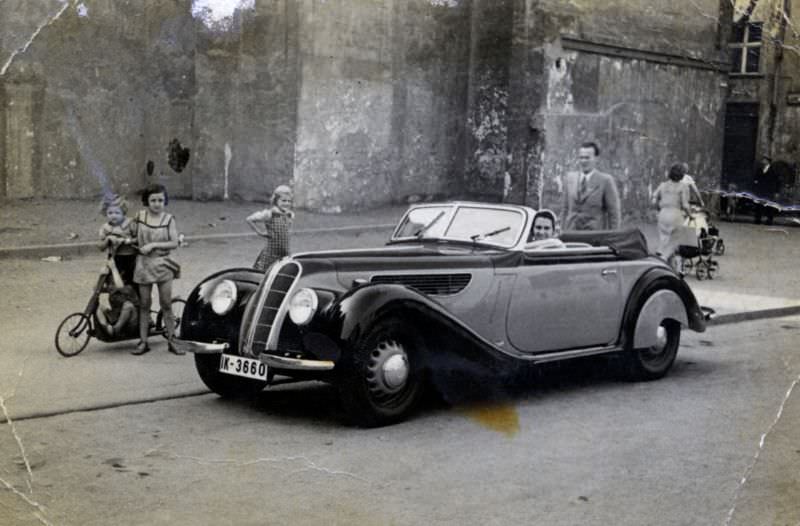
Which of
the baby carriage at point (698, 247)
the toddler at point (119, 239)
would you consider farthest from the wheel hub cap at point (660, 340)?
the baby carriage at point (698, 247)

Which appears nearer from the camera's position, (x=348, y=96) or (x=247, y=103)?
(x=247, y=103)

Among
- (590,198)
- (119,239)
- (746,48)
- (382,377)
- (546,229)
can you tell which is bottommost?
(382,377)

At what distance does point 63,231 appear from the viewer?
14.4 metres

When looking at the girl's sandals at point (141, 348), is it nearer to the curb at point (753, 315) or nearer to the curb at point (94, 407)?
the curb at point (94, 407)

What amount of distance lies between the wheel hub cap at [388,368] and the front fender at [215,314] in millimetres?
995

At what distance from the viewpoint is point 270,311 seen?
6.45 meters

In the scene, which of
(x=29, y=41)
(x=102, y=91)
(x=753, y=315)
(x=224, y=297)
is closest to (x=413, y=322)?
(x=224, y=297)

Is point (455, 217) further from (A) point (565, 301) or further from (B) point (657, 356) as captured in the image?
(B) point (657, 356)

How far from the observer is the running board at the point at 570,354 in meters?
7.28

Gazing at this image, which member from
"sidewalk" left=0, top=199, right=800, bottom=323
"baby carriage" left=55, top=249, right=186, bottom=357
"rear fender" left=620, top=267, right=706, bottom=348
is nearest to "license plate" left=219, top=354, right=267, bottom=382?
"baby carriage" left=55, top=249, right=186, bottom=357

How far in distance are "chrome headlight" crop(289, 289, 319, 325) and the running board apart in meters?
1.80

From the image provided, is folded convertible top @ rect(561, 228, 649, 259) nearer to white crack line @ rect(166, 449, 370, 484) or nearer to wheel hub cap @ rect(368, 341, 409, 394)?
wheel hub cap @ rect(368, 341, 409, 394)

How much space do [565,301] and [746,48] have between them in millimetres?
25560

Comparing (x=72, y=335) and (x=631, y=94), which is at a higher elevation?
(x=631, y=94)
